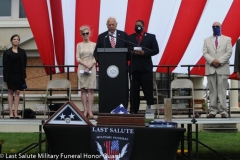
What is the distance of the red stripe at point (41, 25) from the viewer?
32.8 feet

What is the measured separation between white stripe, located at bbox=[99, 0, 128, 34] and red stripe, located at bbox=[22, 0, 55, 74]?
97 centimetres

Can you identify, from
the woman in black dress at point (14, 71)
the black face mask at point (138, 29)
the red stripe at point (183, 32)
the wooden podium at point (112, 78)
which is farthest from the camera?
the red stripe at point (183, 32)

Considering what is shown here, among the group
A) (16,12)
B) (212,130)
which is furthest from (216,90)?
(16,12)

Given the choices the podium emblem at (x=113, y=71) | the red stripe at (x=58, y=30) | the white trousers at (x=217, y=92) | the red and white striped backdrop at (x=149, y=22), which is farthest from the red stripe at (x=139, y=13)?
the podium emblem at (x=113, y=71)

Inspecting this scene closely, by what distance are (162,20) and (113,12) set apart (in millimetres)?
911

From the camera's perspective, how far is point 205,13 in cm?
1020

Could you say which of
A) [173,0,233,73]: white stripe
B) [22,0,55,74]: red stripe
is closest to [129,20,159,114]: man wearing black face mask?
[173,0,233,73]: white stripe

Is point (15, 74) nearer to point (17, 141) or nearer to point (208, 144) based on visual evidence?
point (17, 141)

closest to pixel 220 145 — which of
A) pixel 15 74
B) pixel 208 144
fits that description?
pixel 208 144

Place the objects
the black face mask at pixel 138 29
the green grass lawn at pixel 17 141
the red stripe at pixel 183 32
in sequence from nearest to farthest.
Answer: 1. the black face mask at pixel 138 29
2. the red stripe at pixel 183 32
3. the green grass lawn at pixel 17 141

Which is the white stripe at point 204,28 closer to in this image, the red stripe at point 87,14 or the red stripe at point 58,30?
the red stripe at point 87,14

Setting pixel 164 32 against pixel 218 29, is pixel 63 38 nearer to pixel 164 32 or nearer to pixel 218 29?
pixel 164 32

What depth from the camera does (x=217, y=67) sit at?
28.0 feet

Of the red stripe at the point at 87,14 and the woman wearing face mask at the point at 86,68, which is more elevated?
the red stripe at the point at 87,14
